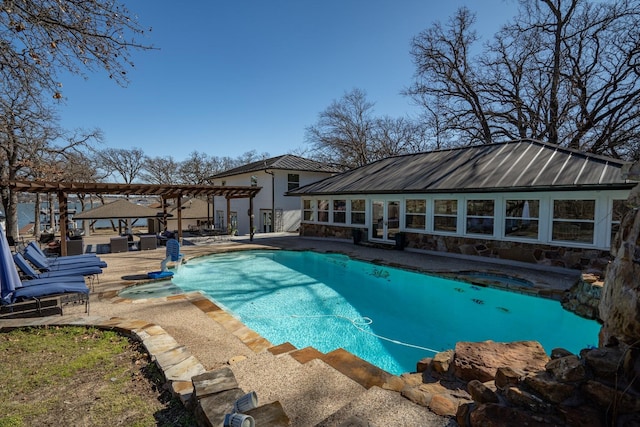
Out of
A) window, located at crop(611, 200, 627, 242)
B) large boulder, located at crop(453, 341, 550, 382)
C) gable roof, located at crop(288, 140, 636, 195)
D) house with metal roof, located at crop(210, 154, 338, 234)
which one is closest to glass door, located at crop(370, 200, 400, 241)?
gable roof, located at crop(288, 140, 636, 195)

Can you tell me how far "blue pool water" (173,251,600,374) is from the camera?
232 inches

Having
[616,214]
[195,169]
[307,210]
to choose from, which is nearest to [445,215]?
[616,214]

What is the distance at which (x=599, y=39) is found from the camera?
1734 centimetres

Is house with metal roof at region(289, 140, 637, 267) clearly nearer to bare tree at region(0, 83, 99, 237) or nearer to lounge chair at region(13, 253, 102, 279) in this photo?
lounge chair at region(13, 253, 102, 279)

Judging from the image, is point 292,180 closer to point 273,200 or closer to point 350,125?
point 273,200

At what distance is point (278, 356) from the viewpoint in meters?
3.98

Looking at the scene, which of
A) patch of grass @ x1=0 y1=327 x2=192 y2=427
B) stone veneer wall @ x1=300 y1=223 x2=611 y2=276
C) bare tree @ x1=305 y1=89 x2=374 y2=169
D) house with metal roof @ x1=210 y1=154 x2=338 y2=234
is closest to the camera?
patch of grass @ x1=0 y1=327 x2=192 y2=427

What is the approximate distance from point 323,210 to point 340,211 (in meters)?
1.24

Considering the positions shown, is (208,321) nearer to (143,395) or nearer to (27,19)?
(143,395)

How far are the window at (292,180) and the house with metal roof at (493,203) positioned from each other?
569cm

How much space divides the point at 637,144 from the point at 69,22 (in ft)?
74.9

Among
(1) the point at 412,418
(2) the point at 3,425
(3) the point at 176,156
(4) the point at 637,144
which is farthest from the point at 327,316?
(3) the point at 176,156

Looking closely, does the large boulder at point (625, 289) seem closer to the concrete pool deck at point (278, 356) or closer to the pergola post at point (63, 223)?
the concrete pool deck at point (278, 356)

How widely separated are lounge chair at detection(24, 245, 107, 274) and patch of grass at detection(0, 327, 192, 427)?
10.8ft
